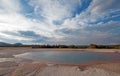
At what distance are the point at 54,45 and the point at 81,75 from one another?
216ft

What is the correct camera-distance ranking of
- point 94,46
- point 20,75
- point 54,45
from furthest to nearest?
point 54,45 → point 94,46 → point 20,75

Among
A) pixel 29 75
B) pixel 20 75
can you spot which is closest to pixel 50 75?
pixel 29 75

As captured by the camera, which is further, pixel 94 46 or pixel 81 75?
pixel 94 46

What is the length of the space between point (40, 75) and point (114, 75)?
16.0ft

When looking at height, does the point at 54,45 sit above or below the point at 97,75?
above

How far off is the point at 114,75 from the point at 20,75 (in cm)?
617

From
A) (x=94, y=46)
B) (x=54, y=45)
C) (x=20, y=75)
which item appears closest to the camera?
(x=20, y=75)

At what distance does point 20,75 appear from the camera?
914cm

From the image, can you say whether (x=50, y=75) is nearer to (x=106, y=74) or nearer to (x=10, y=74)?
(x=10, y=74)

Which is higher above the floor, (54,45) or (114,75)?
(54,45)

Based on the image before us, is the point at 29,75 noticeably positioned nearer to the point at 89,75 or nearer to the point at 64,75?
the point at 64,75

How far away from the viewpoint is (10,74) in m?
9.39

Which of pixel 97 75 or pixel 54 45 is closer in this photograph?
pixel 97 75

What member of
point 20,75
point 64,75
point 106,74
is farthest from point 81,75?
point 20,75
